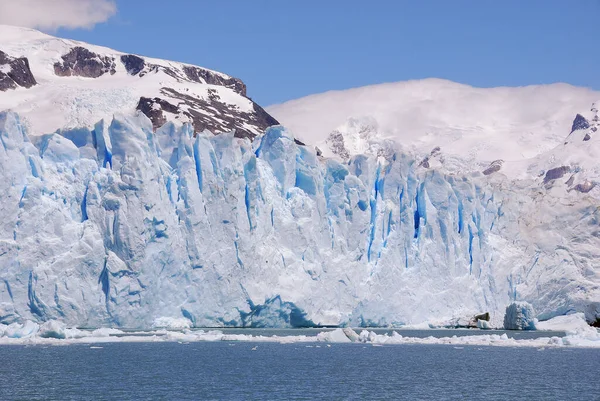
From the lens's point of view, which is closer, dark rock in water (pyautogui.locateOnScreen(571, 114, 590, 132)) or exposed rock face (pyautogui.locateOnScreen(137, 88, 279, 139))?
exposed rock face (pyautogui.locateOnScreen(137, 88, 279, 139))

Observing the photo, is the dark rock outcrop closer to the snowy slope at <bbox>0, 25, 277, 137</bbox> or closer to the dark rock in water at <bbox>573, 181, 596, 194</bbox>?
the snowy slope at <bbox>0, 25, 277, 137</bbox>

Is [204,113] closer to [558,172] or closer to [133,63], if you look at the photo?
[133,63]

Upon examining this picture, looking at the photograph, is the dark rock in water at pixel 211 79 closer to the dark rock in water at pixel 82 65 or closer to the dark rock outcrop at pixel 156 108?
the dark rock in water at pixel 82 65

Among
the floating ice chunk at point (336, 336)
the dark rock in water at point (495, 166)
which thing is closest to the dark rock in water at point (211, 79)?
the dark rock in water at point (495, 166)

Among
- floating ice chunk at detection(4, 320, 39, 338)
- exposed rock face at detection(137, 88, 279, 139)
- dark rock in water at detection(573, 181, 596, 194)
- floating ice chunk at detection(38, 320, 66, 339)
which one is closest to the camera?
floating ice chunk at detection(38, 320, 66, 339)

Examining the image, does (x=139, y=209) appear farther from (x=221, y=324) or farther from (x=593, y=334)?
(x=593, y=334)

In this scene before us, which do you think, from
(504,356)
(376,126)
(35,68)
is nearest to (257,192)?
(504,356)

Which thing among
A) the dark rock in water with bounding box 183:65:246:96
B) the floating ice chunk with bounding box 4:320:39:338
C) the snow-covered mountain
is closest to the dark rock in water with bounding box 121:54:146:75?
the dark rock in water with bounding box 183:65:246:96
